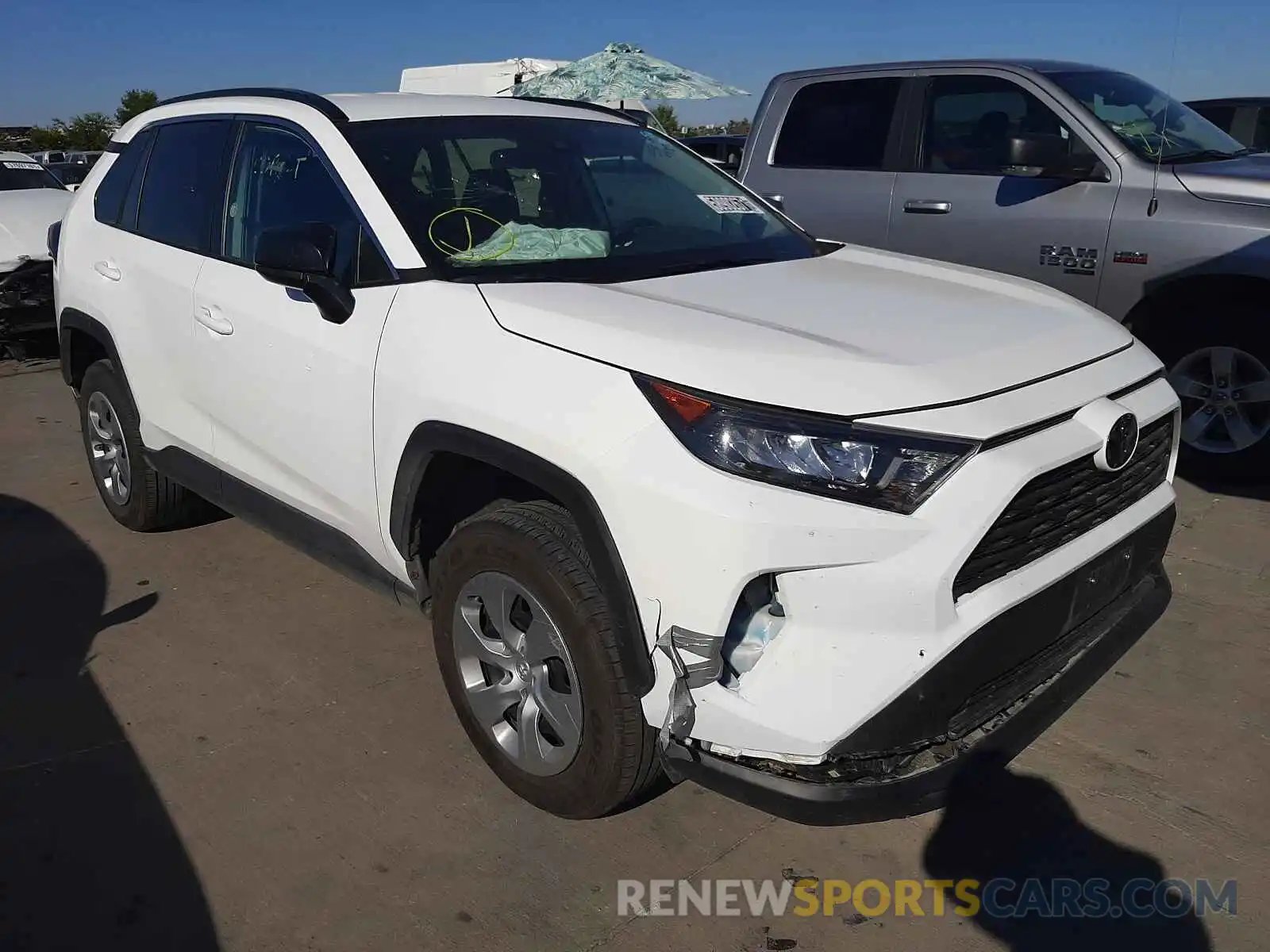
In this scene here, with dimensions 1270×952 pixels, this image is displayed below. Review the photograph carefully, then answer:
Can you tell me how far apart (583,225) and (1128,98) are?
12.2 feet

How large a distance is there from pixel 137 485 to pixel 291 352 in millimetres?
1797

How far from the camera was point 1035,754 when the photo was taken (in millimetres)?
3016

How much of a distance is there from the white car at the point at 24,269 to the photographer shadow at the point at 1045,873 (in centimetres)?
765

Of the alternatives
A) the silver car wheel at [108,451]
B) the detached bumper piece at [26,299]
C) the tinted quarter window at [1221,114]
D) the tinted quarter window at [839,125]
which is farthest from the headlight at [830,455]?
the tinted quarter window at [1221,114]

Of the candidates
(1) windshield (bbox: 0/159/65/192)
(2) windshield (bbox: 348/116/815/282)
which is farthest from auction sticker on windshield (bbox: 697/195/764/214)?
(1) windshield (bbox: 0/159/65/192)

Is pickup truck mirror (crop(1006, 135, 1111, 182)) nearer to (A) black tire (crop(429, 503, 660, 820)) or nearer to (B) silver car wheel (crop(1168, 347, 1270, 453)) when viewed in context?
(B) silver car wheel (crop(1168, 347, 1270, 453))

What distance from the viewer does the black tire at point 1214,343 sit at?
4.82 metres

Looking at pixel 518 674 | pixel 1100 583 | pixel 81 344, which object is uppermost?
pixel 81 344

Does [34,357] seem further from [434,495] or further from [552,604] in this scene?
[552,604]

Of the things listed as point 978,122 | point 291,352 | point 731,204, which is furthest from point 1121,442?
point 978,122

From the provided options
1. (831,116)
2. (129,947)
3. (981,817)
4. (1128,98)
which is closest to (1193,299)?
(1128,98)

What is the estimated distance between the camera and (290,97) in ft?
11.5

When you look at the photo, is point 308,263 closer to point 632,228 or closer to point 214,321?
point 214,321

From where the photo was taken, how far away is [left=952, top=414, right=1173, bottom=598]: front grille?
2215 millimetres
